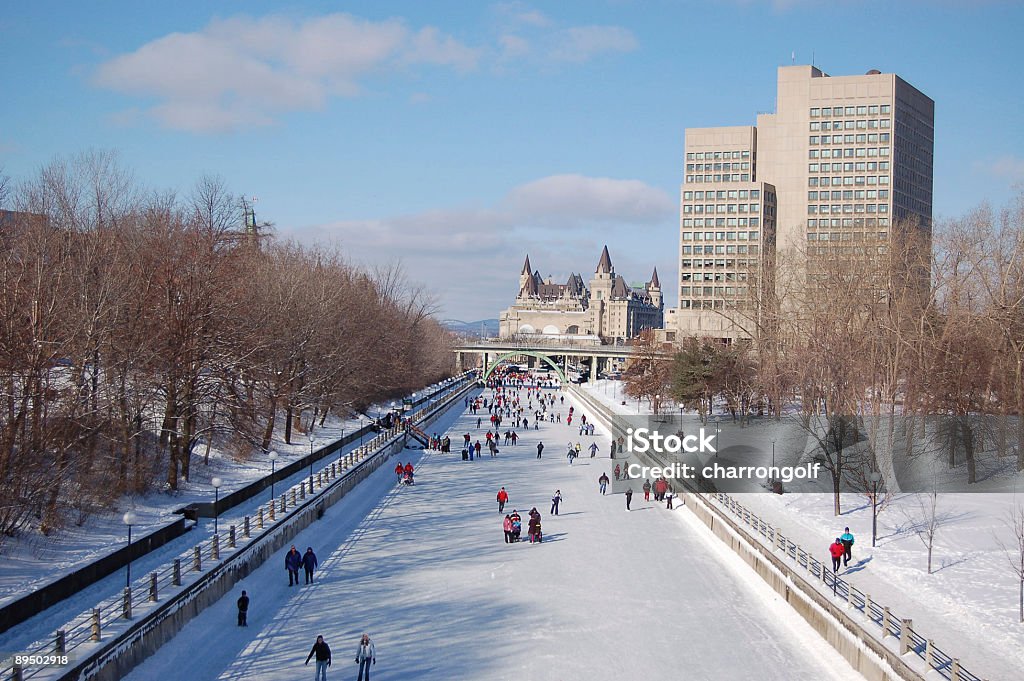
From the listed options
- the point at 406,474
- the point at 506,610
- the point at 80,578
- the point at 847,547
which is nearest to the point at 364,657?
the point at 506,610

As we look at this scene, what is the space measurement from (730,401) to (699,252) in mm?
53495

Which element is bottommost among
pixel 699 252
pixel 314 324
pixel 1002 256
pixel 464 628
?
pixel 464 628

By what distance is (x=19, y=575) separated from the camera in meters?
18.1

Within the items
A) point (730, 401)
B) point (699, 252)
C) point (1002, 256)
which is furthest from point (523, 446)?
point (699, 252)

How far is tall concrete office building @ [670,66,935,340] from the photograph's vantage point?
333 feet

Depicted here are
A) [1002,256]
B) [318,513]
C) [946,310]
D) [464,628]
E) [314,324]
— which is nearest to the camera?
[464,628]

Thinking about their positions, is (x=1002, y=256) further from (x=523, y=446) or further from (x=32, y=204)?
(x=32, y=204)

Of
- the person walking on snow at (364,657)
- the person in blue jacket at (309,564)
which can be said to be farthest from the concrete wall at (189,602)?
the person walking on snow at (364,657)

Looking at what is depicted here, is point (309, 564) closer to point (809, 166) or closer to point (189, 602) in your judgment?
point (189, 602)

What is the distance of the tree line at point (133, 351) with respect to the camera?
21.0 metres

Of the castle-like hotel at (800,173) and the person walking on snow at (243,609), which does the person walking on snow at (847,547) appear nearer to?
the person walking on snow at (243,609)

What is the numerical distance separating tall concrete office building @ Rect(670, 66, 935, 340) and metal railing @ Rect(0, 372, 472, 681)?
7818 cm

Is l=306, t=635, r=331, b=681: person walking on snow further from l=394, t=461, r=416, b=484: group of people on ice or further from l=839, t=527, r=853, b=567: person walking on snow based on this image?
l=394, t=461, r=416, b=484: group of people on ice

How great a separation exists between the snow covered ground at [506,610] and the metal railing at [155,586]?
2.84 feet
